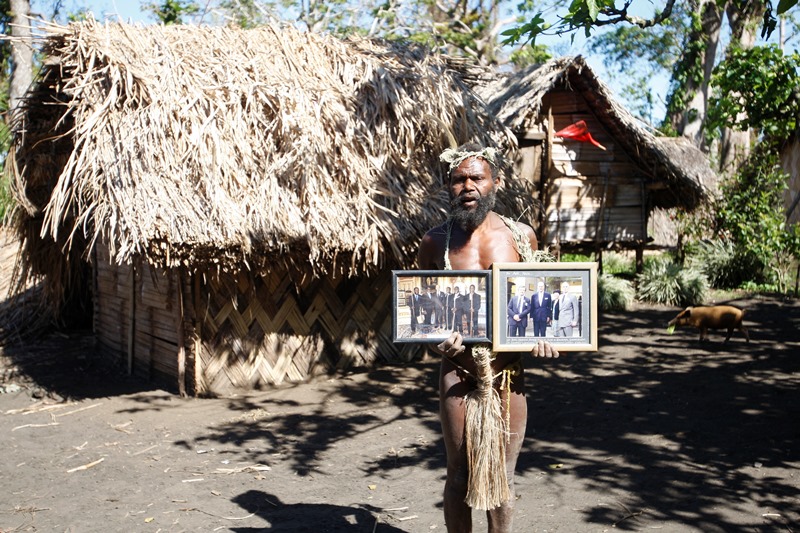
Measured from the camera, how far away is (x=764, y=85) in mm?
7082

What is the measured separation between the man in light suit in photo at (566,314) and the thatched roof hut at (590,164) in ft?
20.5

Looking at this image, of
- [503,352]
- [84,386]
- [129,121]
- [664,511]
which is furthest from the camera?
[84,386]

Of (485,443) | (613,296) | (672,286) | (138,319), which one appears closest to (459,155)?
(485,443)

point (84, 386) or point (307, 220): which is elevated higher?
point (307, 220)

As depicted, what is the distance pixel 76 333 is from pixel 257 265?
3.70 metres

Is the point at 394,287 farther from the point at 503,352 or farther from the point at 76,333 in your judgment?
the point at 76,333

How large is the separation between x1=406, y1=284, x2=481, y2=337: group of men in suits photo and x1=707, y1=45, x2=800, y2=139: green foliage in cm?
521

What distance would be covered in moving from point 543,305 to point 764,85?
512cm

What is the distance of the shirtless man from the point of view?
3.33m

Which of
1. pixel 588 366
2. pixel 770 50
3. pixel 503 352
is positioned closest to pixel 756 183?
pixel 770 50

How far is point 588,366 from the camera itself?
7590 millimetres

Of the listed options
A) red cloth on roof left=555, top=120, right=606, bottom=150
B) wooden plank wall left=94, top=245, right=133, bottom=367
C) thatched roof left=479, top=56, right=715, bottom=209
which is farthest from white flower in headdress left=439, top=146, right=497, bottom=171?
red cloth on roof left=555, top=120, right=606, bottom=150

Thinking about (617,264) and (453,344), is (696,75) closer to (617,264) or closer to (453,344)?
(617,264)

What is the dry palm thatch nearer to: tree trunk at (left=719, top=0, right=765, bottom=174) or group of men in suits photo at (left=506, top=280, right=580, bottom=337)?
group of men in suits photo at (left=506, top=280, right=580, bottom=337)
